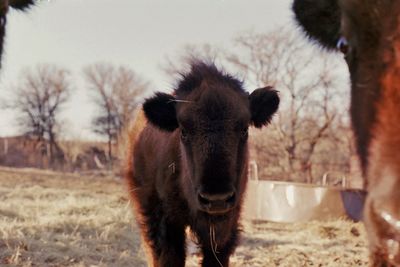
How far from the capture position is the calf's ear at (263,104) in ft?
20.3

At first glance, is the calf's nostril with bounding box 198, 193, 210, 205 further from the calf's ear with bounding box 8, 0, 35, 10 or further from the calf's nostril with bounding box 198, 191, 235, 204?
the calf's ear with bounding box 8, 0, 35, 10

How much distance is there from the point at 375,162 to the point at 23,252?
271 inches

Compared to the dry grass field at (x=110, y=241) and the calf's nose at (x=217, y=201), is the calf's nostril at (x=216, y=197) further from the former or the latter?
the dry grass field at (x=110, y=241)

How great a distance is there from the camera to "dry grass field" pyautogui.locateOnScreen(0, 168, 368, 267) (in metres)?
8.41

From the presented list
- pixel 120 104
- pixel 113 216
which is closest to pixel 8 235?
pixel 113 216

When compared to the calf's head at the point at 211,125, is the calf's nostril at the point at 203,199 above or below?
below

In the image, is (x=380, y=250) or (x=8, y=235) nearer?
(x=380, y=250)

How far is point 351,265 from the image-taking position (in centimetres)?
893

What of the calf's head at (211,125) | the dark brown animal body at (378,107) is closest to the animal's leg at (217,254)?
the calf's head at (211,125)

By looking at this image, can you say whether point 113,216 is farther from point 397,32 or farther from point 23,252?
point 397,32

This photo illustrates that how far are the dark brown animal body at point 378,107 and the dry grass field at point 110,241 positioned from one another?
5.93 metres

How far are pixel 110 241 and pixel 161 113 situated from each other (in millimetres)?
4634

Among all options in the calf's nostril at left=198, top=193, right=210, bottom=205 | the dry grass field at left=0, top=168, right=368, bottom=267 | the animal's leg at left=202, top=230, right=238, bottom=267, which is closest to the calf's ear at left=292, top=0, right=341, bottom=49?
the calf's nostril at left=198, top=193, right=210, bottom=205

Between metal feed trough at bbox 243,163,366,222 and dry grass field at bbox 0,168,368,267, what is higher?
metal feed trough at bbox 243,163,366,222
